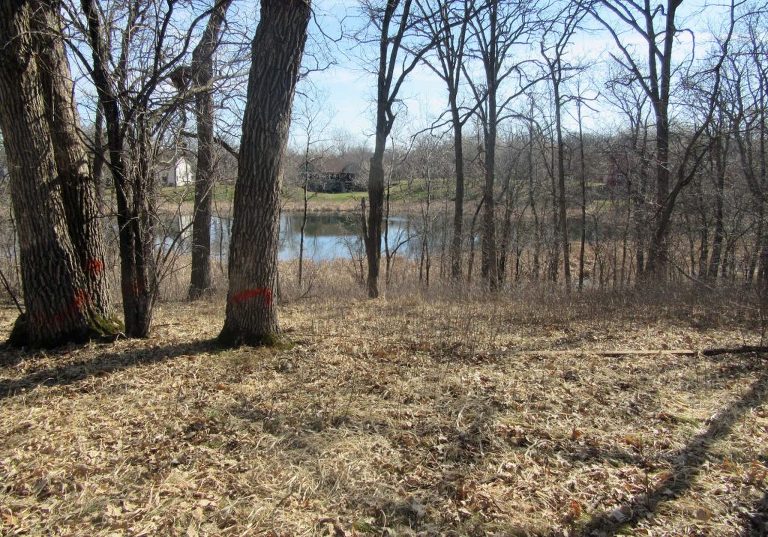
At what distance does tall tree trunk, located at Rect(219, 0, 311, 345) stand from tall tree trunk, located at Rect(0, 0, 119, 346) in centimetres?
157

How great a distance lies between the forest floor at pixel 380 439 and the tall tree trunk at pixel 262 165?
0.48 metres

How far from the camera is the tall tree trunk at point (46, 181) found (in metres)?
4.66

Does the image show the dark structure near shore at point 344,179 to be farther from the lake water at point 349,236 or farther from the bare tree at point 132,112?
the bare tree at point 132,112

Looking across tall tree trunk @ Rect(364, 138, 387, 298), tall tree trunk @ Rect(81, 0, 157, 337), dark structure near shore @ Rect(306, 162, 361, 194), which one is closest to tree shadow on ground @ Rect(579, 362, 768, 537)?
tall tree trunk @ Rect(81, 0, 157, 337)

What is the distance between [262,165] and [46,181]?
212cm

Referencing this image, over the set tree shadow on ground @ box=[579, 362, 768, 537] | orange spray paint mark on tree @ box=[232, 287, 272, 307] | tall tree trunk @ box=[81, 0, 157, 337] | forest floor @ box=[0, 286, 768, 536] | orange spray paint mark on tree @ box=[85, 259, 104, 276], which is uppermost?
tall tree trunk @ box=[81, 0, 157, 337]

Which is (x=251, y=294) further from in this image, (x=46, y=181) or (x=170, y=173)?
(x=46, y=181)

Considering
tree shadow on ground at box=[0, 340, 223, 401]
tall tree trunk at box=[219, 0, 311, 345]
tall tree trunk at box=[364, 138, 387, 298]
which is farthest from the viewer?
tall tree trunk at box=[364, 138, 387, 298]

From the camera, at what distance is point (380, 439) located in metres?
3.42

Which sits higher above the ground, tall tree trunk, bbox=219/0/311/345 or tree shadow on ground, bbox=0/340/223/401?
tall tree trunk, bbox=219/0/311/345

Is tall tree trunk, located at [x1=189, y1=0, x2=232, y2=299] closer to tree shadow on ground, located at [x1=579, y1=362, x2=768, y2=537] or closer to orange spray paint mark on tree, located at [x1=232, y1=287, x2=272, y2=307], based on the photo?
orange spray paint mark on tree, located at [x1=232, y1=287, x2=272, y2=307]

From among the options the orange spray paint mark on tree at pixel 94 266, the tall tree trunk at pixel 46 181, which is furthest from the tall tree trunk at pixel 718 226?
the tall tree trunk at pixel 46 181

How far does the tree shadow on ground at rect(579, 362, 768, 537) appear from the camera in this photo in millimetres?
2604

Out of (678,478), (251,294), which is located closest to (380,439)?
(678,478)
